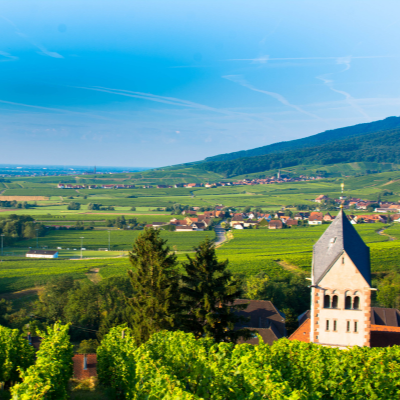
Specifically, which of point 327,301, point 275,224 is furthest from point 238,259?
point 275,224

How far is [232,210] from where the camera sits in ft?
517

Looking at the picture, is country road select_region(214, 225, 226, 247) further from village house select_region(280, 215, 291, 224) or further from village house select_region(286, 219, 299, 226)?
village house select_region(280, 215, 291, 224)

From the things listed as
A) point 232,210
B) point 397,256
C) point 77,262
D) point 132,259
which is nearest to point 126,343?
point 132,259

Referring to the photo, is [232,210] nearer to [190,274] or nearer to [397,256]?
[397,256]

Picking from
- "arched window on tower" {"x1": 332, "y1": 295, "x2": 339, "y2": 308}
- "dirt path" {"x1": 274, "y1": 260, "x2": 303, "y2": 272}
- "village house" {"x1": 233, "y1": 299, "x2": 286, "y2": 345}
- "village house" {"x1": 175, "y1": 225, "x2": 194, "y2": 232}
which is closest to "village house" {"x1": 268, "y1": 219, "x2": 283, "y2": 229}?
"village house" {"x1": 175, "y1": 225, "x2": 194, "y2": 232}

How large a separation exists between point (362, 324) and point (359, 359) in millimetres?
3361

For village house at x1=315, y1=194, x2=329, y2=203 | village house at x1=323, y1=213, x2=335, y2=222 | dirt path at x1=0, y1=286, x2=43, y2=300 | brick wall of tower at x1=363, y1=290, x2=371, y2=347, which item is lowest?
dirt path at x1=0, y1=286, x2=43, y2=300

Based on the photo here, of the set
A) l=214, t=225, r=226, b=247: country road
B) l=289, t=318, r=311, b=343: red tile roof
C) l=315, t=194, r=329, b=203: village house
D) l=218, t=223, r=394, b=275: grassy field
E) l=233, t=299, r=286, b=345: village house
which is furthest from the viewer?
l=315, t=194, r=329, b=203: village house

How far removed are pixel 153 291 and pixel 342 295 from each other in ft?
32.5

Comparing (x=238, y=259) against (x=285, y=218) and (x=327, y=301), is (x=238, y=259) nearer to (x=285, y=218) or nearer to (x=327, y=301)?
(x=327, y=301)

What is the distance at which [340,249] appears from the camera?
20406 millimetres

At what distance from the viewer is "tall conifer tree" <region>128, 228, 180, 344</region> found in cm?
2191

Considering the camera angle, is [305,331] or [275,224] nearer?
[305,331]

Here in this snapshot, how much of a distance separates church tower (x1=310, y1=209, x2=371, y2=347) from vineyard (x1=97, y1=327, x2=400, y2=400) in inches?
73.2
